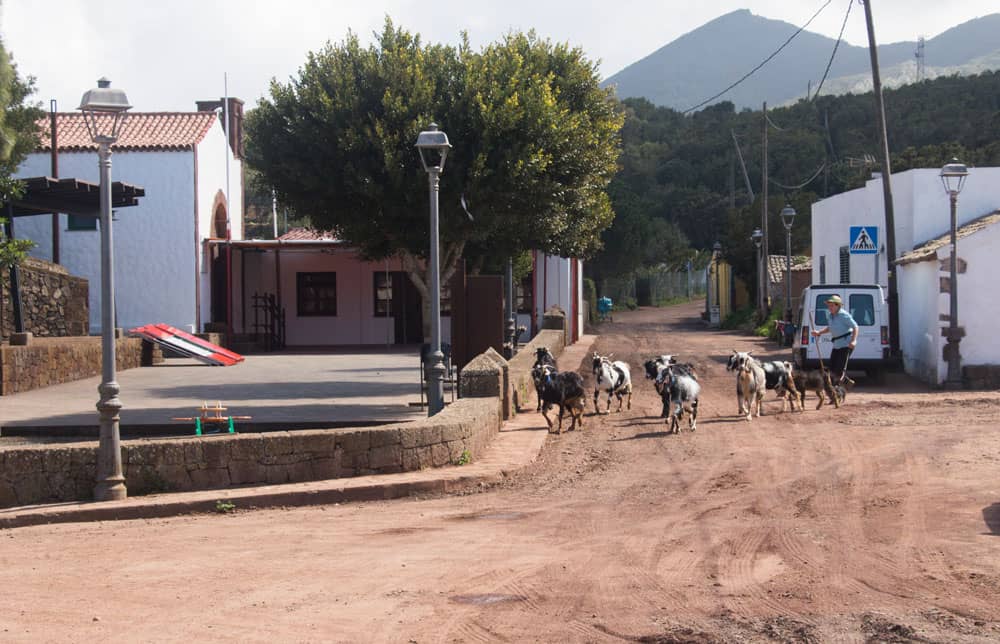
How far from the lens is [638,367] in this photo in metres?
23.2

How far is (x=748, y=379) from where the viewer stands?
566 inches

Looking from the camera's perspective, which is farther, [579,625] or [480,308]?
[480,308]

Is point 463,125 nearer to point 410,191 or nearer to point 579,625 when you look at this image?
point 410,191

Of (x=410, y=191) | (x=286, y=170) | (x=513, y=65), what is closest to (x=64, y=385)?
(x=286, y=170)

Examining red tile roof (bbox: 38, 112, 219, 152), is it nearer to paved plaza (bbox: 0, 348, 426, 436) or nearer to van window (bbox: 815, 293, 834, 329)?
paved plaza (bbox: 0, 348, 426, 436)

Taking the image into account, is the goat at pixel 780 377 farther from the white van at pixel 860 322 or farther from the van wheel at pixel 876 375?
the van wheel at pixel 876 375

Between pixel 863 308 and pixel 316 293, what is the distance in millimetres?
17966

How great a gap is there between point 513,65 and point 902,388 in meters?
8.60

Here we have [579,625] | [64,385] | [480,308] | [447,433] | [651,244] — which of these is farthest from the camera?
[651,244]

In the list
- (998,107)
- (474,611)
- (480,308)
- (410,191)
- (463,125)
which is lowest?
(474,611)

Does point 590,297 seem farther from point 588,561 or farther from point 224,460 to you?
point 588,561

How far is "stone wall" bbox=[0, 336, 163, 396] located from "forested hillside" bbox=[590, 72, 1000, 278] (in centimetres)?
2746

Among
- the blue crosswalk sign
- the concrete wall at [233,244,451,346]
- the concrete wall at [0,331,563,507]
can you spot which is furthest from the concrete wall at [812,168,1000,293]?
the concrete wall at [0,331,563,507]

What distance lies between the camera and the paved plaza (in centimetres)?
1437
